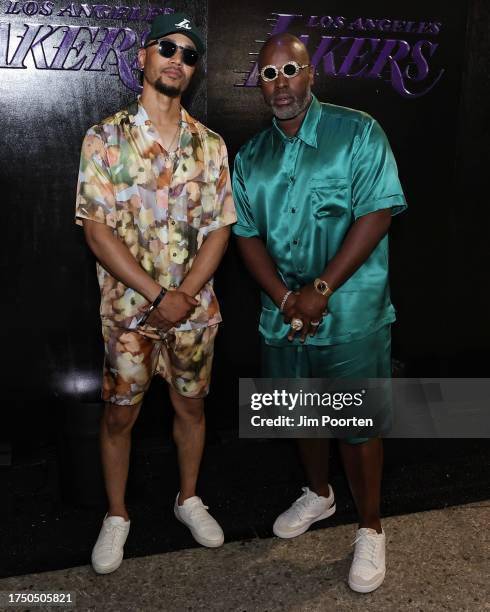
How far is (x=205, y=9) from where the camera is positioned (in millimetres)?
3822

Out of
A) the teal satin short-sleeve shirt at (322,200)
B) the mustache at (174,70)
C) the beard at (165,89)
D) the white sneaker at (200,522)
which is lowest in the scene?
the white sneaker at (200,522)

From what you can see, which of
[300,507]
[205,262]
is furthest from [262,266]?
[300,507]

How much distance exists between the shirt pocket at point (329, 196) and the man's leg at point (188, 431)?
102 centimetres

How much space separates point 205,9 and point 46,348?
83.0 inches

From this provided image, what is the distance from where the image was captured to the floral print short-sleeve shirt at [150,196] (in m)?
2.73

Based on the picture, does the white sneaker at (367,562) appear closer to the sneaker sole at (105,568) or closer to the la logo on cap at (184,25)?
the sneaker sole at (105,568)

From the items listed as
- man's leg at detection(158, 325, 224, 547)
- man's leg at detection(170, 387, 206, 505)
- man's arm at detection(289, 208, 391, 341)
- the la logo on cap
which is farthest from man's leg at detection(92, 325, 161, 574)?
the la logo on cap

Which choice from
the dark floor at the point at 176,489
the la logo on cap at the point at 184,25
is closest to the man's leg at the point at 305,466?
the dark floor at the point at 176,489

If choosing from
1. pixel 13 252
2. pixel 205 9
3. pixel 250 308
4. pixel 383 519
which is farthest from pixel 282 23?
pixel 383 519

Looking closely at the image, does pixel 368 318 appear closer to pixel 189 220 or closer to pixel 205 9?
pixel 189 220

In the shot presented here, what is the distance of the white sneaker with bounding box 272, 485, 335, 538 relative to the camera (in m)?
3.21

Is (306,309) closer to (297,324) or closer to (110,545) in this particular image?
(297,324)

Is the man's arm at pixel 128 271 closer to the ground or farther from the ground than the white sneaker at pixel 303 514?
farther from the ground

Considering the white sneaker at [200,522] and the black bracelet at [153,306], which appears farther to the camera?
the white sneaker at [200,522]
